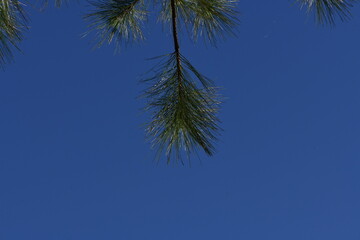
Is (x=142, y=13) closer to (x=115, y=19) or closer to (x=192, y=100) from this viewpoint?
(x=115, y=19)

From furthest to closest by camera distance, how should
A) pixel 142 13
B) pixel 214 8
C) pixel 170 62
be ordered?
pixel 142 13 → pixel 214 8 → pixel 170 62

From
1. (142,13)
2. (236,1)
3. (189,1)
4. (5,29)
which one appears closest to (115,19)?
(142,13)

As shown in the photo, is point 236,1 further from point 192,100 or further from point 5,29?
point 5,29

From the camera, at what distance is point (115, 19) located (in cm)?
234

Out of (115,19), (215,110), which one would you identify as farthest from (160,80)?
(115,19)

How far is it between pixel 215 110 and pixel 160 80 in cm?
21

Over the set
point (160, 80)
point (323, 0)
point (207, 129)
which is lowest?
point (207, 129)

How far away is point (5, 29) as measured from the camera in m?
1.81

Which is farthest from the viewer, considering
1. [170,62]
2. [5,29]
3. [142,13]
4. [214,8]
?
[142,13]

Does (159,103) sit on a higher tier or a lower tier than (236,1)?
lower

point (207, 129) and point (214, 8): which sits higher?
point (214, 8)

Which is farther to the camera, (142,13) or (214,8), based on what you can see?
(142,13)

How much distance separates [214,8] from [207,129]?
433mm

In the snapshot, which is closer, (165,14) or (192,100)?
(192,100)
